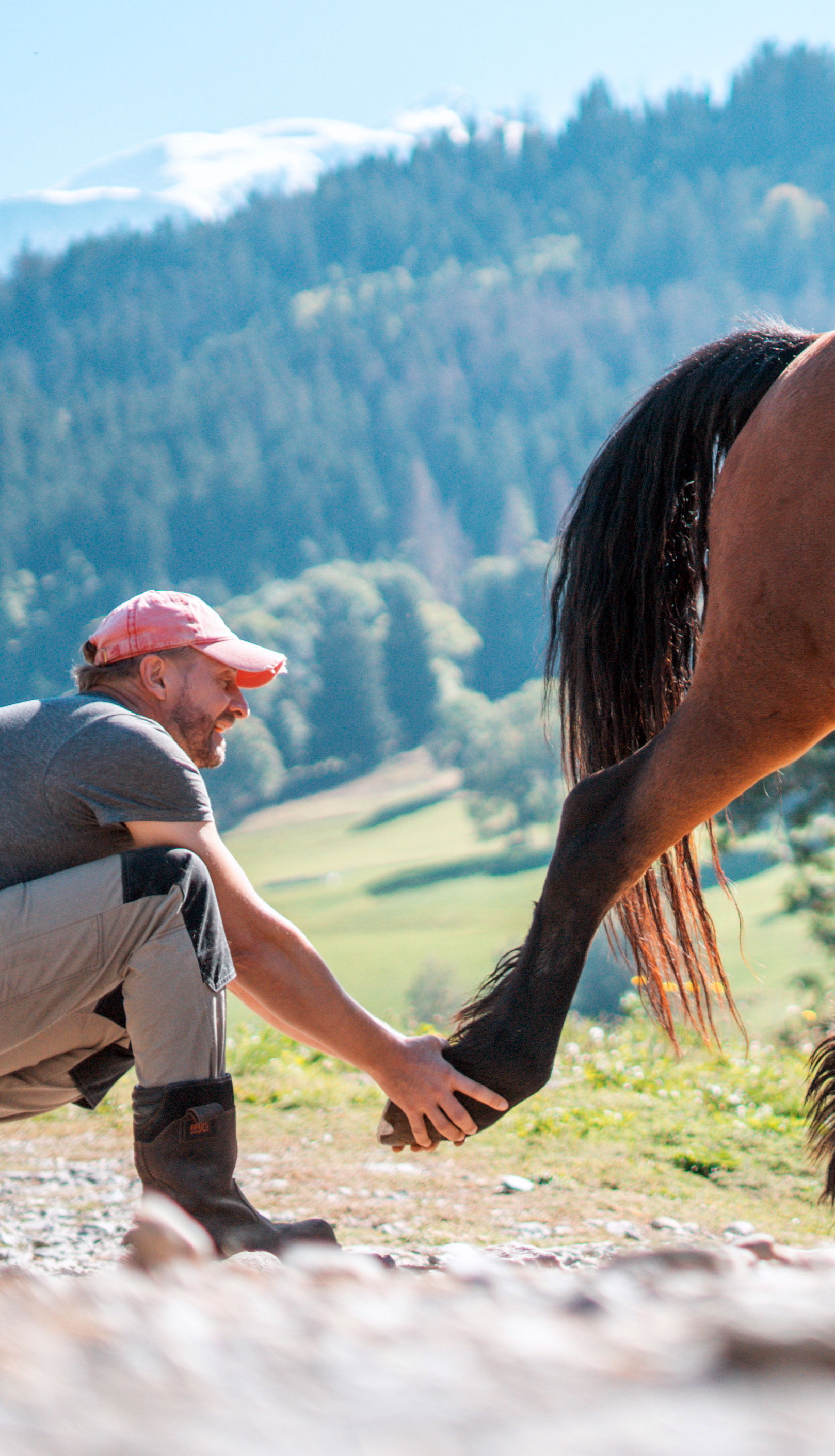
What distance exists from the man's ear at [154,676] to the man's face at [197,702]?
12mm

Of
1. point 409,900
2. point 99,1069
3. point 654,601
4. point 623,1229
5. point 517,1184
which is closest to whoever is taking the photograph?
point 99,1069

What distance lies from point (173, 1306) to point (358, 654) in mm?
71779

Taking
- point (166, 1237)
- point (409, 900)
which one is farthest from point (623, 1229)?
point (409, 900)

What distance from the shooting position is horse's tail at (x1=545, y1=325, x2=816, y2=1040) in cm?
296

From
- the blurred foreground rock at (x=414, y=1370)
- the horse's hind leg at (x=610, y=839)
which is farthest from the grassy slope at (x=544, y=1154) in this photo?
the blurred foreground rock at (x=414, y=1370)

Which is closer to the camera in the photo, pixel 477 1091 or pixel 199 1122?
pixel 199 1122

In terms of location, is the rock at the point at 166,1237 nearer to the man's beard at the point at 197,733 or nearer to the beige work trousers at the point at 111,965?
the beige work trousers at the point at 111,965

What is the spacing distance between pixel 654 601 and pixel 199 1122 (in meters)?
1.63

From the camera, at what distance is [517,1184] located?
3598 millimetres

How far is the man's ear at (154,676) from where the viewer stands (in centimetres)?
261

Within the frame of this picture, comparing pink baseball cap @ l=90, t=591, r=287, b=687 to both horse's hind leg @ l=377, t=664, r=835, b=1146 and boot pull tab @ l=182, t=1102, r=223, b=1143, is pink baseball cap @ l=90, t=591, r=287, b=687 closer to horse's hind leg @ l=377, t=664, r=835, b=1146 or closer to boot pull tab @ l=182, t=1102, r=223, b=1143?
horse's hind leg @ l=377, t=664, r=835, b=1146

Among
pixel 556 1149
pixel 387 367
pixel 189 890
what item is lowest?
pixel 556 1149

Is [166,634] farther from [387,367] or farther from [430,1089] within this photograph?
[387,367]

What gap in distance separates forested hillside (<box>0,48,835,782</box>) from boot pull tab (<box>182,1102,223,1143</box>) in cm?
6560
